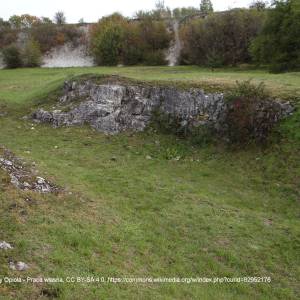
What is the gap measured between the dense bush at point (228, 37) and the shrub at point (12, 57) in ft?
77.5

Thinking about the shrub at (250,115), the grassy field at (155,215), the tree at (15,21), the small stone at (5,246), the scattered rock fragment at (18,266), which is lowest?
the grassy field at (155,215)

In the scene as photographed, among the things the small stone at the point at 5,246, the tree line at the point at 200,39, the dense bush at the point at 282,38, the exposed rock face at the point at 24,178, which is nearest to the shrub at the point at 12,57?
the tree line at the point at 200,39

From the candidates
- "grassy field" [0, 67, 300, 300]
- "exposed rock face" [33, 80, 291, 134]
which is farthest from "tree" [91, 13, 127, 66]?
"grassy field" [0, 67, 300, 300]

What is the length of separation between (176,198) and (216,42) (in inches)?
1465

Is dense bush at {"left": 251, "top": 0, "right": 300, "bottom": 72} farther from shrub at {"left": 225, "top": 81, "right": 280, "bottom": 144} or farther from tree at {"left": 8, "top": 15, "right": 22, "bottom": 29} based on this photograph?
tree at {"left": 8, "top": 15, "right": 22, "bottom": 29}

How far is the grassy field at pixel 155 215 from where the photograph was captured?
8977mm

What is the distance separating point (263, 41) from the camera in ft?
116

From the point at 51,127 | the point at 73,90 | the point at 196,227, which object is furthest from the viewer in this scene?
the point at 73,90

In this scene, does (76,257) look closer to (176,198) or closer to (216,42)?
(176,198)

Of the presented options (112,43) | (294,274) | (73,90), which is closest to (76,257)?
(294,274)

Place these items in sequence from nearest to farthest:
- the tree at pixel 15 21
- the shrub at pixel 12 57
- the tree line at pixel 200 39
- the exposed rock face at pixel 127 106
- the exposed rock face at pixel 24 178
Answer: the exposed rock face at pixel 24 178 < the exposed rock face at pixel 127 106 < the tree line at pixel 200 39 < the shrub at pixel 12 57 < the tree at pixel 15 21

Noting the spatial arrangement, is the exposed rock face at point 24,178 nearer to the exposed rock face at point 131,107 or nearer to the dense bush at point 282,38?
the exposed rock face at point 131,107

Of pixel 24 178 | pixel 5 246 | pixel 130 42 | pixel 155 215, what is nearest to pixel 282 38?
pixel 155 215

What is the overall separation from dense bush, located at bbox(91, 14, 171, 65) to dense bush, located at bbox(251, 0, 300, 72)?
21810 mm
